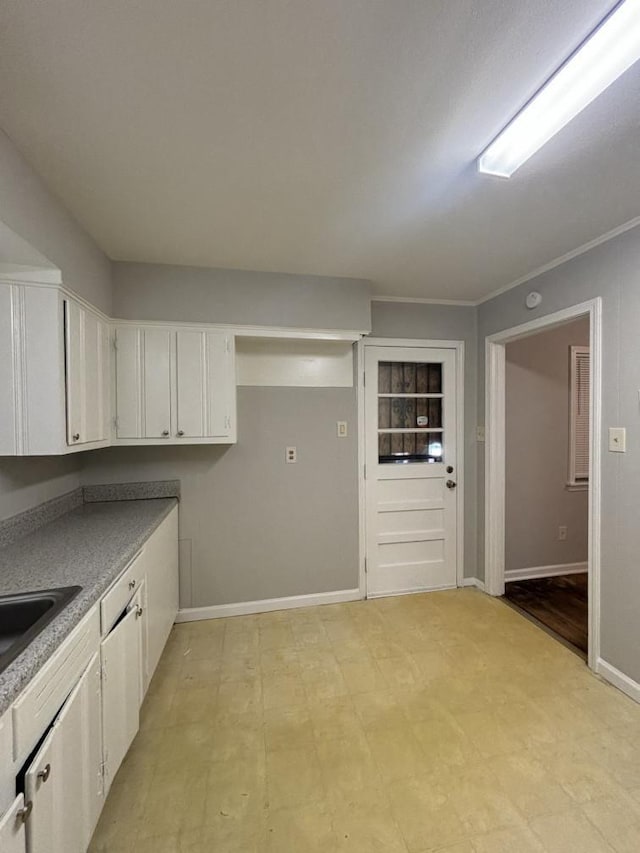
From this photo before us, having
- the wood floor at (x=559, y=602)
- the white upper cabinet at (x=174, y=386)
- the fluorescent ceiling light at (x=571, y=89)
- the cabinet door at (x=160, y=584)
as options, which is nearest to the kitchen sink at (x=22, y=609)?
the cabinet door at (x=160, y=584)

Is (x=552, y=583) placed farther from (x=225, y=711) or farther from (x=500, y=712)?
(x=225, y=711)

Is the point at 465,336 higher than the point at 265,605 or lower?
higher

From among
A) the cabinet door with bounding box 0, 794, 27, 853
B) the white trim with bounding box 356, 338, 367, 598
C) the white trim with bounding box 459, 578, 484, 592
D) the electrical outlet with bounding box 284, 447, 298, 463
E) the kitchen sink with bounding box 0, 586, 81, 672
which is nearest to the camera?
the cabinet door with bounding box 0, 794, 27, 853

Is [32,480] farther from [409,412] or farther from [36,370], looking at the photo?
[409,412]

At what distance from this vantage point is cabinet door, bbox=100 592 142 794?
1282 mm

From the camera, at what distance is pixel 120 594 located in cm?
145

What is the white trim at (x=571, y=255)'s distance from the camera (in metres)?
1.86

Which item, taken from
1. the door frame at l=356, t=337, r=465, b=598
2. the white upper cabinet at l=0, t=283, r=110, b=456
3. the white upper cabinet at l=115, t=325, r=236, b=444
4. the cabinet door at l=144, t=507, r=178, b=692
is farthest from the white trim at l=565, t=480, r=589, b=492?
the white upper cabinet at l=0, t=283, r=110, b=456

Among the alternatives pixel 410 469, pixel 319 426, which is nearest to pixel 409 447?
pixel 410 469

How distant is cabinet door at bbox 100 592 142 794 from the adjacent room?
0.8 inches

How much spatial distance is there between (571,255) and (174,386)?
2610mm

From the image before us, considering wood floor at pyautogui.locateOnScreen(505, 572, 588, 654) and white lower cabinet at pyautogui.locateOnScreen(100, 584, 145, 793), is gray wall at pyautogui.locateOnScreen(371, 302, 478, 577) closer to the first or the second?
wood floor at pyautogui.locateOnScreen(505, 572, 588, 654)

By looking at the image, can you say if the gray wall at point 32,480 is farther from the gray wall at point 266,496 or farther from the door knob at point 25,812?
the door knob at point 25,812

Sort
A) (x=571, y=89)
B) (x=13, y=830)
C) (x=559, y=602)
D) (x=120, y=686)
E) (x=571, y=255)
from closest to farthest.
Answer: (x=13, y=830) < (x=571, y=89) < (x=120, y=686) < (x=571, y=255) < (x=559, y=602)
